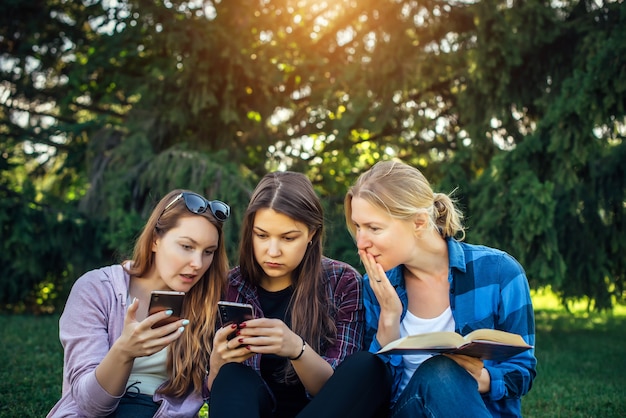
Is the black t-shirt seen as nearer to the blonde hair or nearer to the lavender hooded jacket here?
the lavender hooded jacket

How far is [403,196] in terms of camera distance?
2791 millimetres

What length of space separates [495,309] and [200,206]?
1.41 m

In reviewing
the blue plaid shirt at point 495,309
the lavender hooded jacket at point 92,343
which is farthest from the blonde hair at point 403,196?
the lavender hooded jacket at point 92,343

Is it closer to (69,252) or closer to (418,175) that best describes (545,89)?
(418,175)

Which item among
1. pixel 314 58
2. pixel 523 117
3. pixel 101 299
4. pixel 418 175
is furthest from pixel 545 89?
pixel 101 299

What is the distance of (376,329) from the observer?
3006 mm

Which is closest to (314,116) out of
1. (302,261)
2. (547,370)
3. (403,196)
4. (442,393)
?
(547,370)

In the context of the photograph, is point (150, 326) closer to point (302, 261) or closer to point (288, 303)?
point (288, 303)

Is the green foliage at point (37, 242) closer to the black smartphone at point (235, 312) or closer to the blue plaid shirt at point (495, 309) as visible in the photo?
the black smartphone at point (235, 312)

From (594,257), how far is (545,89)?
1.96 metres

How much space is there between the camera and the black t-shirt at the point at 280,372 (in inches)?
116

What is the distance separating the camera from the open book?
214 cm

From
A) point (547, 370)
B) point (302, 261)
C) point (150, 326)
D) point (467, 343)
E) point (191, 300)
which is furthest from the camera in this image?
point (547, 370)

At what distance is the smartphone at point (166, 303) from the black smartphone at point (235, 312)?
0.16 metres
